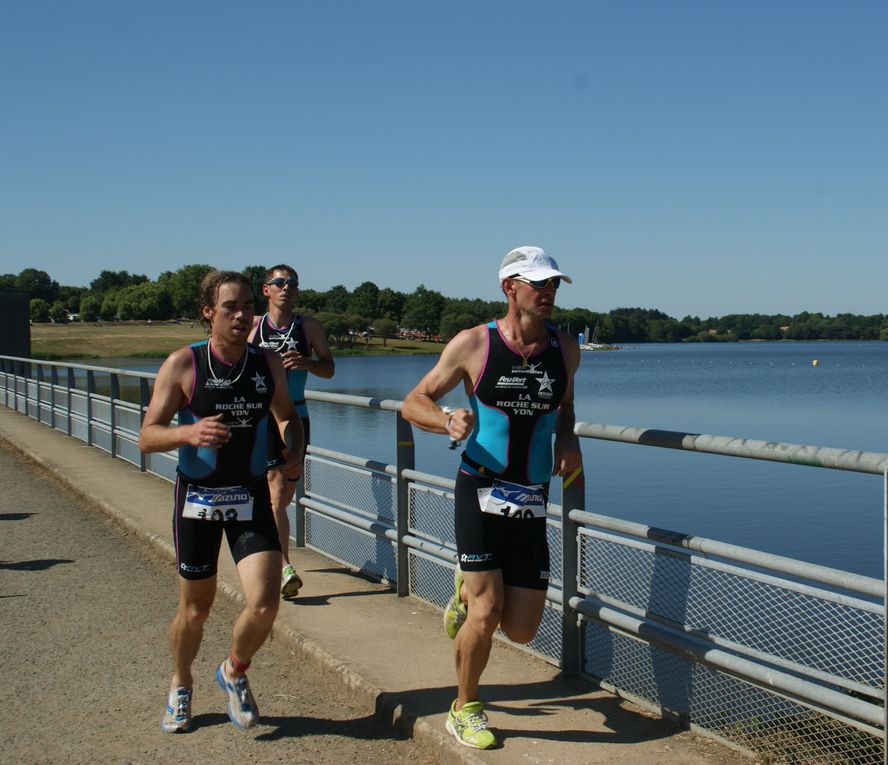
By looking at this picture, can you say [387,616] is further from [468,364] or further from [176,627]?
[468,364]

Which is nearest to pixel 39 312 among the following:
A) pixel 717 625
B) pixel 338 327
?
pixel 338 327

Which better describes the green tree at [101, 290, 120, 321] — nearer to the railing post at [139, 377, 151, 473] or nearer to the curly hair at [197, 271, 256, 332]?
the railing post at [139, 377, 151, 473]

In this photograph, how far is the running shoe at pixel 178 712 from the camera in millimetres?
4449

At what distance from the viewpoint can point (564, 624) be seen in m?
4.86

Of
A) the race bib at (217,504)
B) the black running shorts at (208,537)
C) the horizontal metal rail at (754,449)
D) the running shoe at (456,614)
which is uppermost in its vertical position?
the horizontal metal rail at (754,449)

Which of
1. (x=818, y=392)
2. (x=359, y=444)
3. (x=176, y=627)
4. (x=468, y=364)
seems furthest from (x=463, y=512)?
(x=818, y=392)

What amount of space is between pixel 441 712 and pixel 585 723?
0.61m

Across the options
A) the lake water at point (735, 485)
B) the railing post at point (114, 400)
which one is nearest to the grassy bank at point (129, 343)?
the lake water at point (735, 485)

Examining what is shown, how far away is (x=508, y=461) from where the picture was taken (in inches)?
159

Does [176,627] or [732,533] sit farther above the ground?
[176,627]

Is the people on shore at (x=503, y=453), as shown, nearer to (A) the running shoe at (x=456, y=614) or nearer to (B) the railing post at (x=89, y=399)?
(A) the running shoe at (x=456, y=614)

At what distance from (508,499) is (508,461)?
0.15m

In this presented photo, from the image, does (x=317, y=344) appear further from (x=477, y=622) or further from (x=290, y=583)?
(x=477, y=622)

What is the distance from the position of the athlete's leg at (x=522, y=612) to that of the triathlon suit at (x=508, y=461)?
0.03 m
